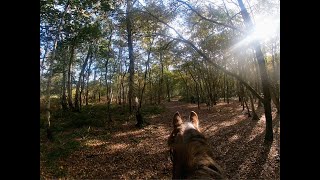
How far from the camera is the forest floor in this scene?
7.62m

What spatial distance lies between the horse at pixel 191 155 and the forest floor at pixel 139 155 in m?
4.68

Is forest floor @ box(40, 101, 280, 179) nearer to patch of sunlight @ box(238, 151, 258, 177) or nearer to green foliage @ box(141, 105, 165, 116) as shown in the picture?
patch of sunlight @ box(238, 151, 258, 177)

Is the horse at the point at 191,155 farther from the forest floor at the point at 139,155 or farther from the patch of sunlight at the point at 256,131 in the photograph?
the patch of sunlight at the point at 256,131

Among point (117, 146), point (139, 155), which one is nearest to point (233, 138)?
point (139, 155)

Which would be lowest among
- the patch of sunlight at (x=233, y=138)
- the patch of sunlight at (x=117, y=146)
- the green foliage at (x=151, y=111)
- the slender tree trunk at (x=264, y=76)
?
the patch of sunlight at (x=117, y=146)

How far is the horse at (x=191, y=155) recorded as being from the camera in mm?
2160

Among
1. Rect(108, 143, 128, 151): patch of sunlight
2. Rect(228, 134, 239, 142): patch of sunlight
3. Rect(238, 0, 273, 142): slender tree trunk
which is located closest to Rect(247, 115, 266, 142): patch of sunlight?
Rect(228, 134, 239, 142): patch of sunlight

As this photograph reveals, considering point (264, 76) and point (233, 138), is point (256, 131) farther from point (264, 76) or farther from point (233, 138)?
point (264, 76)

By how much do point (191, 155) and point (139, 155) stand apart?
788cm

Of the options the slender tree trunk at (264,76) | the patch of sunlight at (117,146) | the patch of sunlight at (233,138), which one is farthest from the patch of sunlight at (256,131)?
the patch of sunlight at (117,146)

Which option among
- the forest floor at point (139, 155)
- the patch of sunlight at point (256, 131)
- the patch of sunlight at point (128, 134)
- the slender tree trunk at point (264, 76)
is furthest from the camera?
the patch of sunlight at point (128, 134)

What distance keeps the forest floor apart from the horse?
15.3ft
